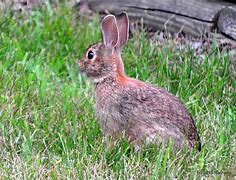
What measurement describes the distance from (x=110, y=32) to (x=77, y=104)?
590mm

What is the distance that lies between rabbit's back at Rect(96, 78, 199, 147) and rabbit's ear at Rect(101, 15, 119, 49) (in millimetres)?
434

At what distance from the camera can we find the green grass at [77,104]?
439cm

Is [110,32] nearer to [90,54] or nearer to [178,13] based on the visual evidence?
[90,54]

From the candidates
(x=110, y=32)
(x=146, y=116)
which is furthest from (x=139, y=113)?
(x=110, y=32)

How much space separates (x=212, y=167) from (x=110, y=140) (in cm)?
66

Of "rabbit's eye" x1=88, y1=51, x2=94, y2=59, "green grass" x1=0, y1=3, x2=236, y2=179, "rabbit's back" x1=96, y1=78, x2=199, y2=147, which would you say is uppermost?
"rabbit's eye" x1=88, y1=51, x2=94, y2=59

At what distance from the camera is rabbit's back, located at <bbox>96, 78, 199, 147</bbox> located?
480cm

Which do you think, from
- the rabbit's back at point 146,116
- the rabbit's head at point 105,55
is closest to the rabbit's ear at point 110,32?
the rabbit's head at point 105,55

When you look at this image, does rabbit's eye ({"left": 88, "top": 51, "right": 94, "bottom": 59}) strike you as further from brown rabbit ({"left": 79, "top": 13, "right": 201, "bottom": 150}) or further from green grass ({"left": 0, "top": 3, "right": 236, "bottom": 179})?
green grass ({"left": 0, "top": 3, "right": 236, "bottom": 179})

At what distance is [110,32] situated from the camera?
5355 millimetres

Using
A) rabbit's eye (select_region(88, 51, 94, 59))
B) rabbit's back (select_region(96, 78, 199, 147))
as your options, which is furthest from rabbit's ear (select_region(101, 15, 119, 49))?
rabbit's back (select_region(96, 78, 199, 147))

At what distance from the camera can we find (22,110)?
17.4ft

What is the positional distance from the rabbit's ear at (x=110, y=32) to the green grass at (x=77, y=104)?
489 millimetres

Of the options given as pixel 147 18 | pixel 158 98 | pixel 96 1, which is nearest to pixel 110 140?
pixel 158 98
